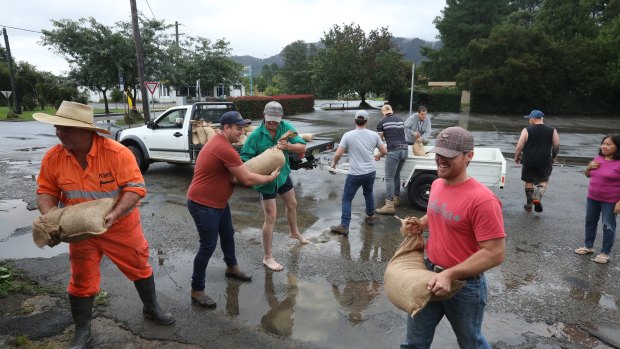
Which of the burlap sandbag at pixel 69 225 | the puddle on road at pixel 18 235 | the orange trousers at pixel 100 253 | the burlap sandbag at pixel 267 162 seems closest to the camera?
the burlap sandbag at pixel 69 225

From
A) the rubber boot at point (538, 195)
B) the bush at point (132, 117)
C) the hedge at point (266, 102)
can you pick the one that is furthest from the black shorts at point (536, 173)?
the bush at point (132, 117)

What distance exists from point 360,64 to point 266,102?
14012 millimetres

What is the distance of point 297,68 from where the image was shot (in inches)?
3317

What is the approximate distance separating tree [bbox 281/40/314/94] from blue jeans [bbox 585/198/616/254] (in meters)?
60.4

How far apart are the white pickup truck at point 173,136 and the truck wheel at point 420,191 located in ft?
7.90

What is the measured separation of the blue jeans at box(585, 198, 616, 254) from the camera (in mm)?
4742

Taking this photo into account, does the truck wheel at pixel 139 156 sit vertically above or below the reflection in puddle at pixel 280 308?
above

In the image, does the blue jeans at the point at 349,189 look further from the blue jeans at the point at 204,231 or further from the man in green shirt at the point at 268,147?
the blue jeans at the point at 204,231

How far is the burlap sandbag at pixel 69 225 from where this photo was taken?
2754 millimetres

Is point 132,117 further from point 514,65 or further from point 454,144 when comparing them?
point 514,65

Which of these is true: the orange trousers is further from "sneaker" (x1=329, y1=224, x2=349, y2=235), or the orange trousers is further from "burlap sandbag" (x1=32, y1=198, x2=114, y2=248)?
"sneaker" (x1=329, y1=224, x2=349, y2=235)

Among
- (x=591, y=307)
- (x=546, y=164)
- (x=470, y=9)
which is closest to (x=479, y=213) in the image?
(x=591, y=307)

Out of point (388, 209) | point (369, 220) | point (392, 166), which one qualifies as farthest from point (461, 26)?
point (369, 220)

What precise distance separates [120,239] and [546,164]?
254 inches
